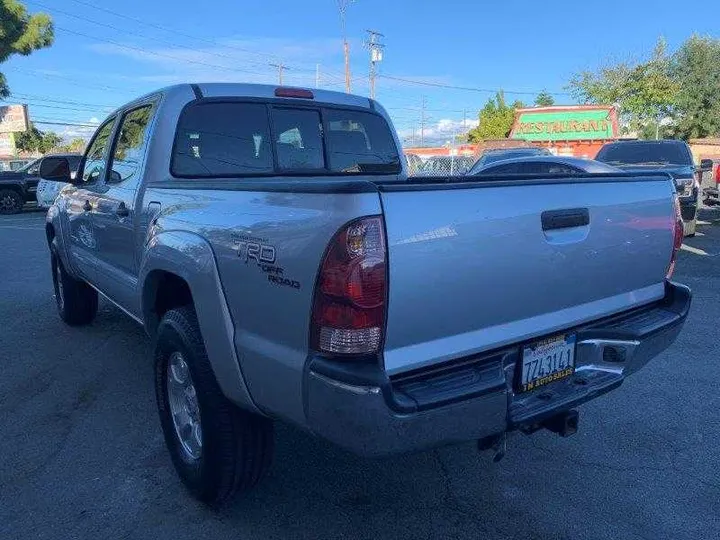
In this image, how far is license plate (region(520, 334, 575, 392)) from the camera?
2.52m

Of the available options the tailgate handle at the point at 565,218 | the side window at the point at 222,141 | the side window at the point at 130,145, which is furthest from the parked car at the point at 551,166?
the tailgate handle at the point at 565,218

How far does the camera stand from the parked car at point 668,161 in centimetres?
1095

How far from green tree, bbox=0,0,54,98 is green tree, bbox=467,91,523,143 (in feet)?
114

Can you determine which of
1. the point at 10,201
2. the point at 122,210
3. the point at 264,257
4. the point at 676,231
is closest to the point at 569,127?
the point at 10,201

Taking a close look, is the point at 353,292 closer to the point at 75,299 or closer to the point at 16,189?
the point at 75,299

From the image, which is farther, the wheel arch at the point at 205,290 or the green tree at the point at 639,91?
the green tree at the point at 639,91

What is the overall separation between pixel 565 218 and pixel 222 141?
2.17m

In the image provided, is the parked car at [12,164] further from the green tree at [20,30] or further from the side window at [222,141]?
the side window at [222,141]

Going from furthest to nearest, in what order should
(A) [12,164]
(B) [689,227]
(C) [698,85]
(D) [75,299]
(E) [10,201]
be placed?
1. (C) [698,85]
2. (A) [12,164]
3. (E) [10,201]
4. (B) [689,227]
5. (D) [75,299]

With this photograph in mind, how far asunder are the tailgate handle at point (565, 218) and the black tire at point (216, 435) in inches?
57.7

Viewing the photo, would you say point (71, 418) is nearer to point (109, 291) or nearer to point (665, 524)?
point (109, 291)

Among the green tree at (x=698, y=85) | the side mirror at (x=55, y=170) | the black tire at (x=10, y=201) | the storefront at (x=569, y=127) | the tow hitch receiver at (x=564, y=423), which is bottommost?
the black tire at (x=10, y=201)

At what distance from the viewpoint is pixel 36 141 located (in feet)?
190

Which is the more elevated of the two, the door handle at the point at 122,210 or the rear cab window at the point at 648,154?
the rear cab window at the point at 648,154
